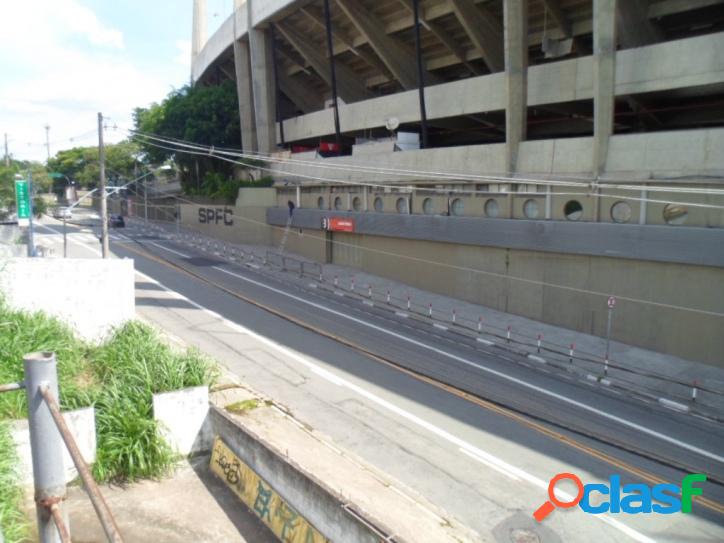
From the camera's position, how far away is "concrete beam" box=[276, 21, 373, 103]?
4250 centimetres

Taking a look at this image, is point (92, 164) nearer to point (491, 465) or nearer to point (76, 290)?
point (76, 290)

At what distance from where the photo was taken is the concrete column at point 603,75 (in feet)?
69.5

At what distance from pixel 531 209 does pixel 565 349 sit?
23.7 ft

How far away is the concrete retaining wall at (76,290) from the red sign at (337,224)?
20853mm

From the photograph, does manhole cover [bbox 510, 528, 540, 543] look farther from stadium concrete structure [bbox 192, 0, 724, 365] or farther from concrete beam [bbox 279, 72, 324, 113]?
concrete beam [bbox 279, 72, 324, 113]

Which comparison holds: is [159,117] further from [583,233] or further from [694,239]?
[694,239]

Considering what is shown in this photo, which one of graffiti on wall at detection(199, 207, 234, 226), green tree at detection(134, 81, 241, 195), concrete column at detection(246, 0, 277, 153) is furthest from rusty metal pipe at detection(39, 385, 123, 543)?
green tree at detection(134, 81, 241, 195)

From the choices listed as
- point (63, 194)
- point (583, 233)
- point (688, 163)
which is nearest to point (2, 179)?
point (583, 233)

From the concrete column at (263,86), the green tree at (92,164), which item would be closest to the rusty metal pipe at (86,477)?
the concrete column at (263,86)

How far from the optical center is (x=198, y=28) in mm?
71000

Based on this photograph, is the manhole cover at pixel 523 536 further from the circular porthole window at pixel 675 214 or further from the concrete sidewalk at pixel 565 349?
the circular porthole window at pixel 675 214

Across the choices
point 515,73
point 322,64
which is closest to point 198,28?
point 322,64

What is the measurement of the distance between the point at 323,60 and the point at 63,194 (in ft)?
252

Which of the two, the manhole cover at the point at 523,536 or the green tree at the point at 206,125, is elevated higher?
the green tree at the point at 206,125
